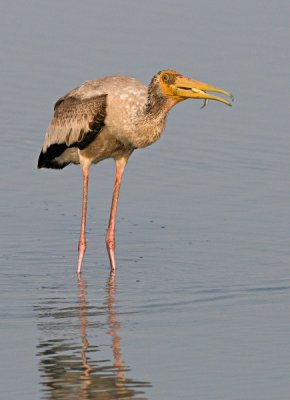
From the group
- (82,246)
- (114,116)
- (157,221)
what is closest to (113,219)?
(82,246)

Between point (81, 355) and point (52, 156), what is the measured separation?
4785 mm

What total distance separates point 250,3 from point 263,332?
1422 cm

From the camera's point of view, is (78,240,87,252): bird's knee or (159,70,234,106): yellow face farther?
(78,240,87,252): bird's knee

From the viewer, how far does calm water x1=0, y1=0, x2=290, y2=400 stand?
11867mm

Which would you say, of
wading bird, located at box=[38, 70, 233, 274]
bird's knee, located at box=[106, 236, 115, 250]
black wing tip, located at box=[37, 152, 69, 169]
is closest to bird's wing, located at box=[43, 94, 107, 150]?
wading bird, located at box=[38, 70, 233, 274]

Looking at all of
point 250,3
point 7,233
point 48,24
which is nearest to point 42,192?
point 7,233

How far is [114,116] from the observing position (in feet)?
50.7

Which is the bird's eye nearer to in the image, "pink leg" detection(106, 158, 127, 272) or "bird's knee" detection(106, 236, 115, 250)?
"pink leg" detection(106, 158, 127, 272)

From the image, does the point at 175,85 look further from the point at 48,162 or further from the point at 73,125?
the point at 48,162

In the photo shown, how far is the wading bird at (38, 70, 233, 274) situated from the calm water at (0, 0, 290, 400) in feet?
2.37

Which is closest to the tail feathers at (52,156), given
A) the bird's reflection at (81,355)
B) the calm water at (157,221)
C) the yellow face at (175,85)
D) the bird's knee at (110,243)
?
the calm water at (157,221)

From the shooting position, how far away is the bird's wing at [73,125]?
51.0ft

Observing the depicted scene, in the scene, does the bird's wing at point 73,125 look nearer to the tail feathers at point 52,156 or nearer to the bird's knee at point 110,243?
the tail feathers at point 52,156

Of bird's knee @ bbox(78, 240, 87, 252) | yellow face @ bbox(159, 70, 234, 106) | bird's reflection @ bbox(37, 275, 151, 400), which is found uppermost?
yellow face @ bbox(159, 70, 234, 106)
